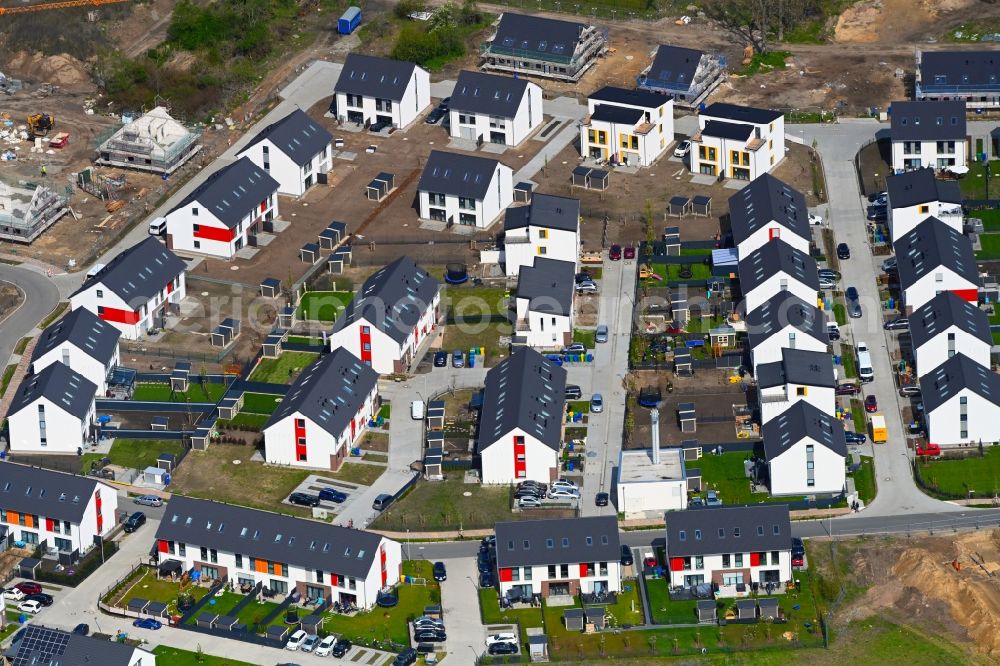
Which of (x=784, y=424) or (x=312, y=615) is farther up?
(x=784, y=424)

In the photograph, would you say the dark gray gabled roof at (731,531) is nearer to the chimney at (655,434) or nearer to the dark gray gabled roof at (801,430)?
the dark gray gabled roof at (801,430)

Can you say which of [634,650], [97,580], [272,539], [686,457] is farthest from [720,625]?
[97,580]

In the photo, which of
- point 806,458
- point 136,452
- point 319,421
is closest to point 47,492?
point 136,452

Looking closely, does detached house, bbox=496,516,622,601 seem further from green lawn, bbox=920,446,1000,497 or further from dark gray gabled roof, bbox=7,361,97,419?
dark gray gabled roof, bbox=7,361,97,419

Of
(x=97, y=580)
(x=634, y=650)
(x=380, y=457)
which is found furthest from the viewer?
(x=380, y=457)

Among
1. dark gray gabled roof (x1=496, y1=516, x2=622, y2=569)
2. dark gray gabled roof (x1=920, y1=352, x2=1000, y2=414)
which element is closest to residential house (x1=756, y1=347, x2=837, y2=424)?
dark gray gabled roof (x1=920, y1=352, x2=1000, y2=414)

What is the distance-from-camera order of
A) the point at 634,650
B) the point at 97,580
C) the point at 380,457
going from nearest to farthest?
the point at 634,650 → the point at 97,580 → the point at 380,457

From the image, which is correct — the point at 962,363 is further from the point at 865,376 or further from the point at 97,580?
the point at 97,580

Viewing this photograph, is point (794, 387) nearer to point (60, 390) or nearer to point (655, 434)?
point (655, 434)

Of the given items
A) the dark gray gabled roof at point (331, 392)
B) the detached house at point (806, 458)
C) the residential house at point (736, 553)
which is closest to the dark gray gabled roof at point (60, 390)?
the dark gray gabled roof at point (331, 392)
